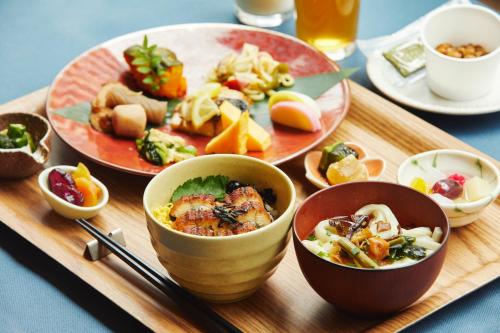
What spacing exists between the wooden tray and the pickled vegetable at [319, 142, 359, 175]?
2.5 inches

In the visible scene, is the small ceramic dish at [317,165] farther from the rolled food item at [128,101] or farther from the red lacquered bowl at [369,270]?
the rolled food item at [128,101]

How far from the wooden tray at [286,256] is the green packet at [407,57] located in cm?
22

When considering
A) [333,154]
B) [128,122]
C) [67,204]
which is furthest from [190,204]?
[128,122]

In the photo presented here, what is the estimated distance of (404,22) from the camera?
9.43 ft

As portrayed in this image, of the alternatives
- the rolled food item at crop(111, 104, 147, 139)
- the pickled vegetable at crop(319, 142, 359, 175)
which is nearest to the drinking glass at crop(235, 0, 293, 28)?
the rolled food item at crop(111, 104, 147, 139)

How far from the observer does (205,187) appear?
1.77 meters

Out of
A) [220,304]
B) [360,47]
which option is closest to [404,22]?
[360,47]

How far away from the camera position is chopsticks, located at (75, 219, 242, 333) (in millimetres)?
1569

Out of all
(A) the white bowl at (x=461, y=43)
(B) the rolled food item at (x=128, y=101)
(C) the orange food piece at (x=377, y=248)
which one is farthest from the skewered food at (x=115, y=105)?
(C) the orange food piece at (x=377, y=248)

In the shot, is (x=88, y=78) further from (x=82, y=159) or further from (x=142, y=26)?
(x=142, y=26)

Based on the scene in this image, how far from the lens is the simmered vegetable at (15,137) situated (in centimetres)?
207

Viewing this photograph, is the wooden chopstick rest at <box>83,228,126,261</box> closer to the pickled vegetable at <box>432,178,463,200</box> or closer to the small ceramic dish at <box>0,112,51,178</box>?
the small ceramic dish at <box>0,112,51,178</box>

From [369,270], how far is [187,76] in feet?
3.94

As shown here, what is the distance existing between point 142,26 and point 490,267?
5.49ft
